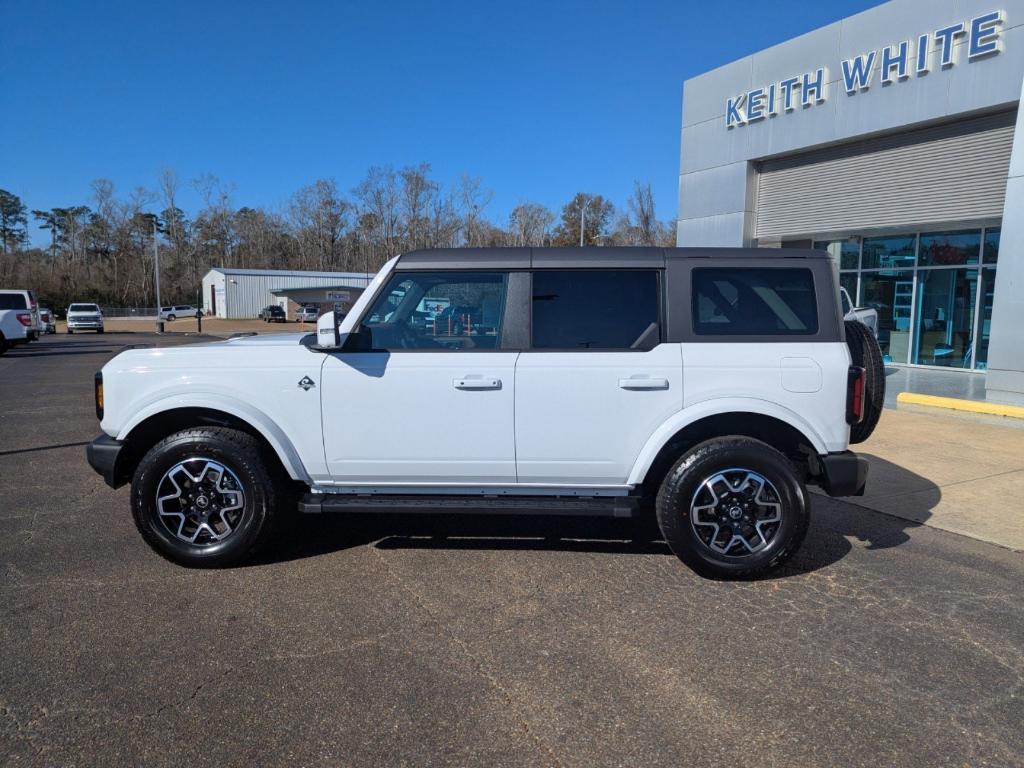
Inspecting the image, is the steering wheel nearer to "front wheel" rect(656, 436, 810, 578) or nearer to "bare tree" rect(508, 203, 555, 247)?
"front wheel" rect(656, 436, 810, 578)

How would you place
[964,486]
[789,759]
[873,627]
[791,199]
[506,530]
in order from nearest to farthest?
1. [789,759]
2. [873,627]
3. [506,530]
4. [964,486]
5. [791,199]

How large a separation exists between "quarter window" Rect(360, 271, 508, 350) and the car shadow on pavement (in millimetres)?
1400

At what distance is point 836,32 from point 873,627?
14726mm

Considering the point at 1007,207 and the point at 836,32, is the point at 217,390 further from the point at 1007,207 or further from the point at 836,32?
the point at 836,32

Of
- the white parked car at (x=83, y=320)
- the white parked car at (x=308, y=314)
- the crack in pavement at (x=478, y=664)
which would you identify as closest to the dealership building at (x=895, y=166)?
the crack in pavement at (x=478, y=664)

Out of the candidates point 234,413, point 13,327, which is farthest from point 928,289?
point 13,327

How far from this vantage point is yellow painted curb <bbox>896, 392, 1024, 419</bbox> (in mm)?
Result: 9770

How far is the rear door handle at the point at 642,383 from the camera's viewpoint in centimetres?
415

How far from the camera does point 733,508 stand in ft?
13.6

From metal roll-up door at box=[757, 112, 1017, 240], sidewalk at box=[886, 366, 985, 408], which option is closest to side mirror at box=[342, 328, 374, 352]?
sidewalk at box=[886, 366, 985, 408]

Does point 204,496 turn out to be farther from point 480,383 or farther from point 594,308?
point 594,308

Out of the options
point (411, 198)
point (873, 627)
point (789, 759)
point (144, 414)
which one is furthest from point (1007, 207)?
point (411, 198)

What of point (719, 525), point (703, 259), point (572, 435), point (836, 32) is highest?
point (836, 32)

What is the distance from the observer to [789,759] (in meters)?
2.59
